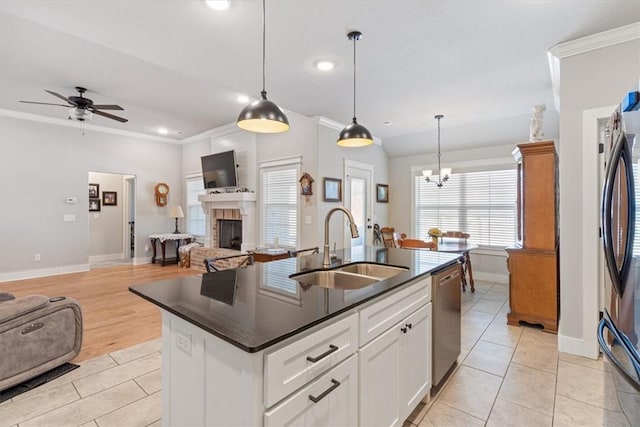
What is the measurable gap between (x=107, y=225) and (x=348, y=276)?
8285 mm

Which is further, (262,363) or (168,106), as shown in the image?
(168,106)

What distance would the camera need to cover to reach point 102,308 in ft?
12.9

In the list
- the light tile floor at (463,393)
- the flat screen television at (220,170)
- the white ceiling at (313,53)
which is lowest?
the light tile floor at (463,393)

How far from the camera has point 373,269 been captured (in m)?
2.26

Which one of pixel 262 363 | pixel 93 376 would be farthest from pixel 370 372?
pixel 93 376

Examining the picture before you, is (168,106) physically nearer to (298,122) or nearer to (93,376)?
(298,122)

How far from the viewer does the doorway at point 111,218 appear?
7762 millimetres

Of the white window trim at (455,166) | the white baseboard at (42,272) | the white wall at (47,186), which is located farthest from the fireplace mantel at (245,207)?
the white window trim at (455,166)

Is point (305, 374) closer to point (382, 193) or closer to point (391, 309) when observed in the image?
Result: point (391, 309)

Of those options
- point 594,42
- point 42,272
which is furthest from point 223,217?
point 594,42

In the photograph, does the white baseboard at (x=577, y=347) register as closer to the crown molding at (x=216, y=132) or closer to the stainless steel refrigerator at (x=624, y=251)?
the stainless steel refrigerator at (x=624, y=251)

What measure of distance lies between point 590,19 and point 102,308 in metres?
5.85

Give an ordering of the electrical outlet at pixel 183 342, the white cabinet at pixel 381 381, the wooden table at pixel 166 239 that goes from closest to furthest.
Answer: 1. the electrical outlet at pixel 183 342
2. the white cabinet at pixel 381 381
3. the wooden table at pixel 166 239

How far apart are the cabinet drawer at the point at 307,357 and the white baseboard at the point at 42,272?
23.0 feet
